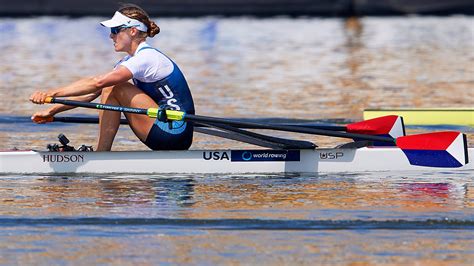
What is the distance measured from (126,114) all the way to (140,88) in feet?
0.84

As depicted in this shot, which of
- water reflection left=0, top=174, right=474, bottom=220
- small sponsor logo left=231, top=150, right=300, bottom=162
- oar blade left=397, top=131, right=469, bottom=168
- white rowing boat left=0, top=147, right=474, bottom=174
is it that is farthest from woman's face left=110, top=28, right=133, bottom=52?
oar blade left=397, top=131, right=469, bottom=168

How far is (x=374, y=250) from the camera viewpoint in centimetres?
889

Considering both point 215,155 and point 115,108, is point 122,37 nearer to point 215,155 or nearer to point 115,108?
point 115,108

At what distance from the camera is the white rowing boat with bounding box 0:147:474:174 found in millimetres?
12266

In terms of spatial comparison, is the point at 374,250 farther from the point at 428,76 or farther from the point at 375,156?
the point at 428,76

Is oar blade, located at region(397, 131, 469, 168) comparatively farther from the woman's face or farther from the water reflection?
the woman's face

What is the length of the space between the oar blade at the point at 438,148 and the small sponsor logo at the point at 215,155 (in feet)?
4.95

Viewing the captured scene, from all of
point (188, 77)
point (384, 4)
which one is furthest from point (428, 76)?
point (384, 4)

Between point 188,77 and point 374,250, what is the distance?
1688 centimetres

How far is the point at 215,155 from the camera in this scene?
1229 centimetres

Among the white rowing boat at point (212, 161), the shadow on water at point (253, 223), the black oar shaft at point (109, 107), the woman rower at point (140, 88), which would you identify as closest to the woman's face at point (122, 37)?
the woman rower at point (140, 88)

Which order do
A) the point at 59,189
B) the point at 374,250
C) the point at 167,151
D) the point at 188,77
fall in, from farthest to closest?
the point at 188,77
the point at 167,151
the point at 59,189
the point at 374,250

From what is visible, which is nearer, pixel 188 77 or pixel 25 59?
pixel 188 77

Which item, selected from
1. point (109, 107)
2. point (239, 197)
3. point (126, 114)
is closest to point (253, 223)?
point (239, 197)
